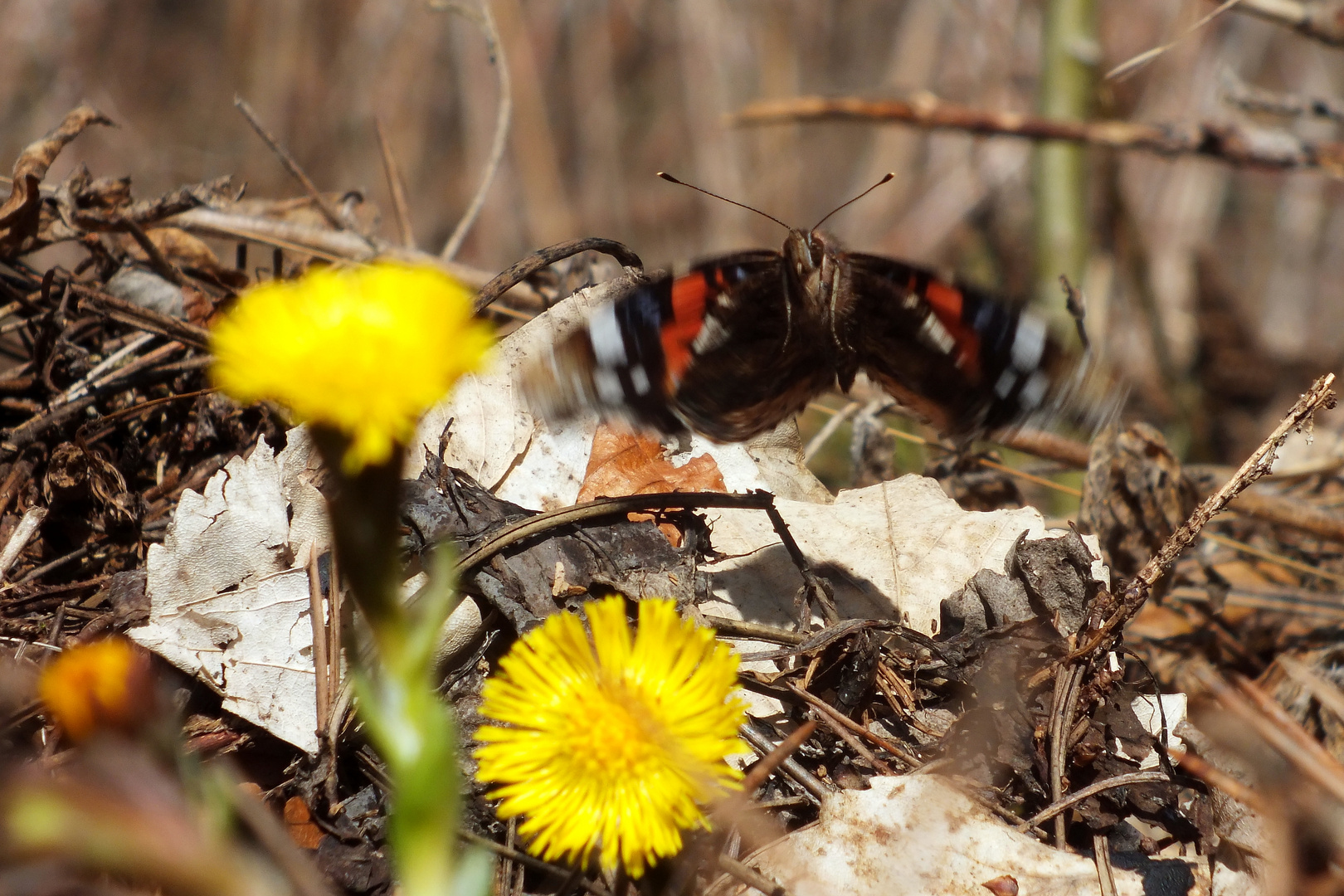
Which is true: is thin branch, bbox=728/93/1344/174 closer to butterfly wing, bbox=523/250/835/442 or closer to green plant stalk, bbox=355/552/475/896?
butterfly wing, bbox=523/250/835/442

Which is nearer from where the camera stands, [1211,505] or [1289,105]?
[1211,505]

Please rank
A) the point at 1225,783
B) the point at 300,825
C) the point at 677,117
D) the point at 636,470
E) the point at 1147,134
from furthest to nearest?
the point at 677,117
the point at 1147,134
the point at 636,470
the point at 300,825
the point at 1225,783

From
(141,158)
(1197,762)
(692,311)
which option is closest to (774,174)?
(141,158)

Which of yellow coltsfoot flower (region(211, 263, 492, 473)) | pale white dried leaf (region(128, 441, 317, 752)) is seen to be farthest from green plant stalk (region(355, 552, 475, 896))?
pale white dried leaf (region(128, 441, 317, 752))

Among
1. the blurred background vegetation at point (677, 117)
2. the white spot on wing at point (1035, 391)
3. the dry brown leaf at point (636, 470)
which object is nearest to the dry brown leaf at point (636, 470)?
the dry brown leaf at point (636, 470)

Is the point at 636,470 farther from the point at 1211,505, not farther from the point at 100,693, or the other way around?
the point at 100,693

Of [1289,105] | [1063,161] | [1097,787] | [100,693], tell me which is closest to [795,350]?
[1097,787]

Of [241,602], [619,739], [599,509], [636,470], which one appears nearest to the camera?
[619,739]

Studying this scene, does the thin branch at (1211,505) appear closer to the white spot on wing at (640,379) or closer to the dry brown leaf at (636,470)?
the dry brown leaf at (636,470)
